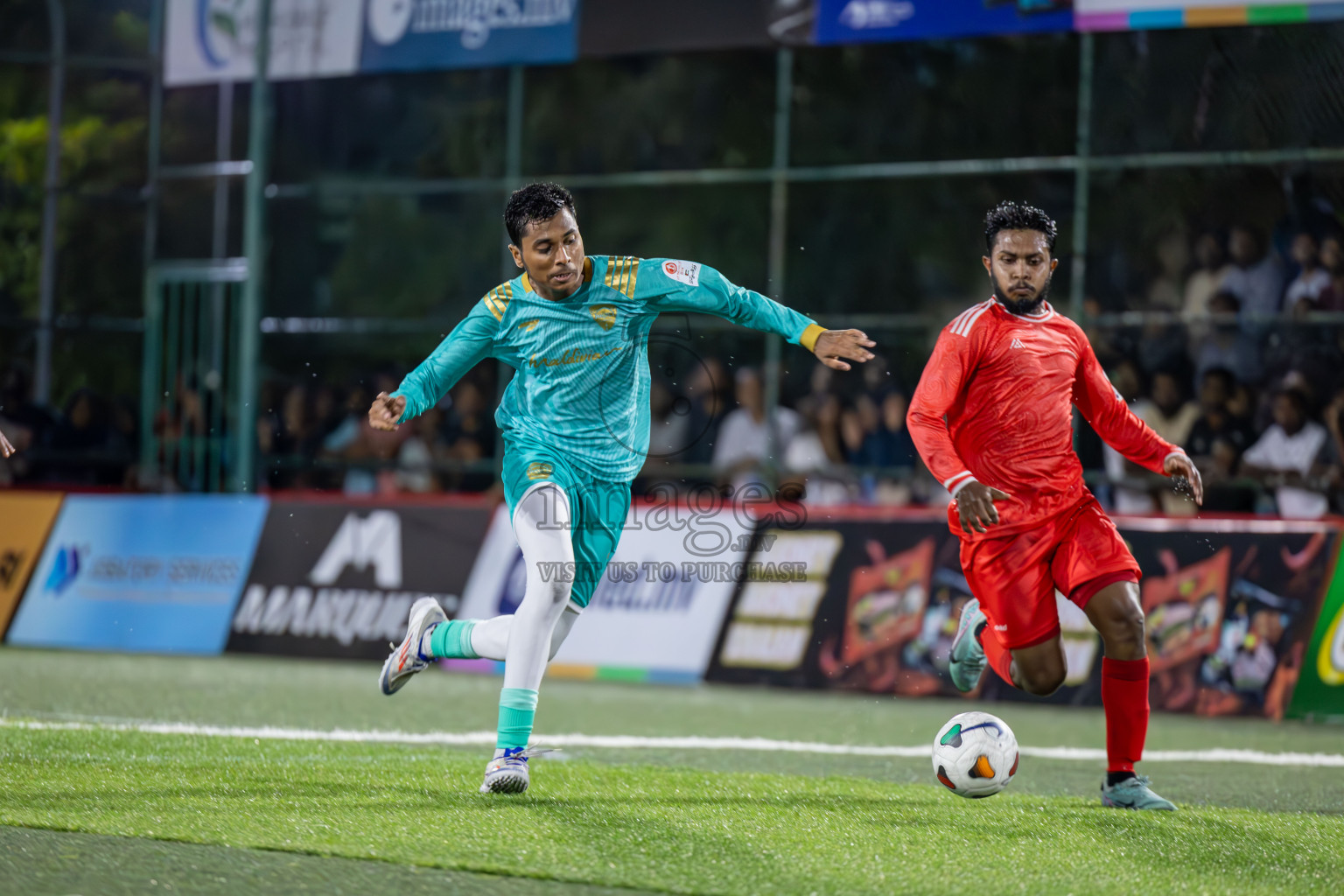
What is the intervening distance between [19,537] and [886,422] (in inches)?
281

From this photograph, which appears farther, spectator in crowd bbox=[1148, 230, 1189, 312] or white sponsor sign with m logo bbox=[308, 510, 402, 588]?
spectator in crowd bbox=[1148, 230, 1189, 312]

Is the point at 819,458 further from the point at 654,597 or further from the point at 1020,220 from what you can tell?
the point at 1020,220

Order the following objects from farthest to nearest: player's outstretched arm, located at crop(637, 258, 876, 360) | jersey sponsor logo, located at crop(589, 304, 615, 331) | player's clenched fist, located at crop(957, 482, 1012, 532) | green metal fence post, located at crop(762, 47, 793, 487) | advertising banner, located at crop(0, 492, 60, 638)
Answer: green metal fence post, located at crop(762, 47, 793, 487) < advertising banner, located at crop(0, 492, 60, 638) < jersey sponsor logo, located at crop(589, 304, 615, 331) < player's outstretched arm, located at crop(637, 258, 876, 360) < player's clenched fist, located at crop(957, 482, 1012, 532)

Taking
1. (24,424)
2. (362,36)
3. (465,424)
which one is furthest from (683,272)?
(24,424)

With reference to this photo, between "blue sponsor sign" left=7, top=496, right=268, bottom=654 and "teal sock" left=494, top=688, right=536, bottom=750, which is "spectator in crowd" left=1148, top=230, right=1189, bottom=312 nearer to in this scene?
"blue sponsor sign" left=7, top=496, right=268, bottom=654

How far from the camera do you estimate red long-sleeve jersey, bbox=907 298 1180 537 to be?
6559 millimetres

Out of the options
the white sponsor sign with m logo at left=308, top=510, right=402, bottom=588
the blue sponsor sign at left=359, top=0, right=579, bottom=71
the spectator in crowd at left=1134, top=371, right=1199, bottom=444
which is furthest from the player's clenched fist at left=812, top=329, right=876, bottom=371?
the blue sponsor sign at left=359, top=0, right=579, bottom=71

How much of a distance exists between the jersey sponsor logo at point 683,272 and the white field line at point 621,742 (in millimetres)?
2614

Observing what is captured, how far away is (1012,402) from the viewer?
259 inches

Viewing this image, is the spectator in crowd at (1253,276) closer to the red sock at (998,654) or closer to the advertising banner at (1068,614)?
the advertising banner at (1068,614)

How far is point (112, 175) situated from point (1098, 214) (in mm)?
11371

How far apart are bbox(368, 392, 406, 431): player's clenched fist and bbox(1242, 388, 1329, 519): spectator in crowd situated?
25.1 ft

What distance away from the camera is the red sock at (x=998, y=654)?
678 cm

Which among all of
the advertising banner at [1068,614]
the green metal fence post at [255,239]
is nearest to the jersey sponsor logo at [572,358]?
the advertising banner at [1068,614]
